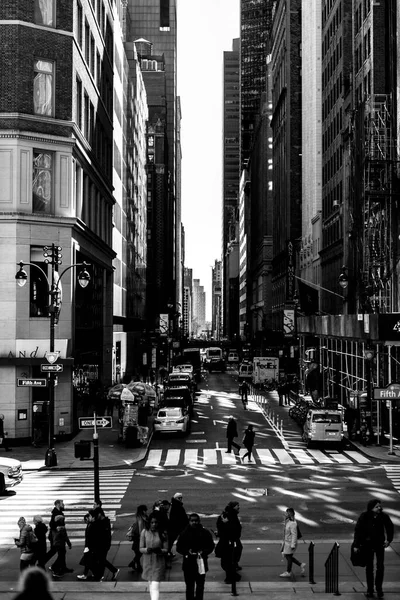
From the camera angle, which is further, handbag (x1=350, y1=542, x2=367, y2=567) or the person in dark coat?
the person in dark coat

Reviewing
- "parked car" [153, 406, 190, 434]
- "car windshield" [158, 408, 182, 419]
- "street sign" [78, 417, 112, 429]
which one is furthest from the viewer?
"car windshield" [158, 408, 182, 419]

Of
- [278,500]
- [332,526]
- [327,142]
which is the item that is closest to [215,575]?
[332,526]

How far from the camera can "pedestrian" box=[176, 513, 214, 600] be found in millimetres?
13297

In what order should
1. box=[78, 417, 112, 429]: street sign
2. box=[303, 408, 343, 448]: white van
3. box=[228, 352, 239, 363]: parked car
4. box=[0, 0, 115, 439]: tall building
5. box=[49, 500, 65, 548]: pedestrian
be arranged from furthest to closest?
1. box=[228, 352, 239, 363]: parked car
2. box=[0, 0, 115, 439]: tall building
3. box=[303, 408, 343, 448]: white van
4. box=[78, 417, 112, 429]: street sign
5. box=[49, 500, 65, 548]: pedestrian

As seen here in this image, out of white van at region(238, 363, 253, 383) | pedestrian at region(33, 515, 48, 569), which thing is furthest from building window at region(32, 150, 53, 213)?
white van at region(238, 363, 253, 383)

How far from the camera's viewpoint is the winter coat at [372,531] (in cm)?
1422

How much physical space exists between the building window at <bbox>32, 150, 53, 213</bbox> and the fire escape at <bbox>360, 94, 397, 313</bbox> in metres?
17.5

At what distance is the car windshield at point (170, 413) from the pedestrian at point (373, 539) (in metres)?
25.6

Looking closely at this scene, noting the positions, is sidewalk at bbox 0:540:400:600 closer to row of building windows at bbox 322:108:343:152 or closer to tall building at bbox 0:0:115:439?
tall building at bbox 0:0:115:439

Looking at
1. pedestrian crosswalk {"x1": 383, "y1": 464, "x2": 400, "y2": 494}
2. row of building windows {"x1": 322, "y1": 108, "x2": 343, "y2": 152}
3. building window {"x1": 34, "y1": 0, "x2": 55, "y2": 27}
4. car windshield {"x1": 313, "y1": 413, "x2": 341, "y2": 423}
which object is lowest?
pedestrian crosswalk {"x1": 383, "y1": 464, "x2": 400, "y2": 494}

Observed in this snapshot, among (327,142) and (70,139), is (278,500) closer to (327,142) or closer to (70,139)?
(70,139)

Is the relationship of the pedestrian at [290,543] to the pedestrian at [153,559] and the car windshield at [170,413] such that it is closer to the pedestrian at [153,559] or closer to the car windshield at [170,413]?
the pedestrian at [153,559]

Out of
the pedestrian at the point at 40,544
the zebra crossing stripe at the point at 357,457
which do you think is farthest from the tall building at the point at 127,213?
the pedestrian at the point at 40,544

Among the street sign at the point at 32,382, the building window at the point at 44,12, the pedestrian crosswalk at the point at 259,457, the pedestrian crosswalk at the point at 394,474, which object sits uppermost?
the building window at the point at 44,12
